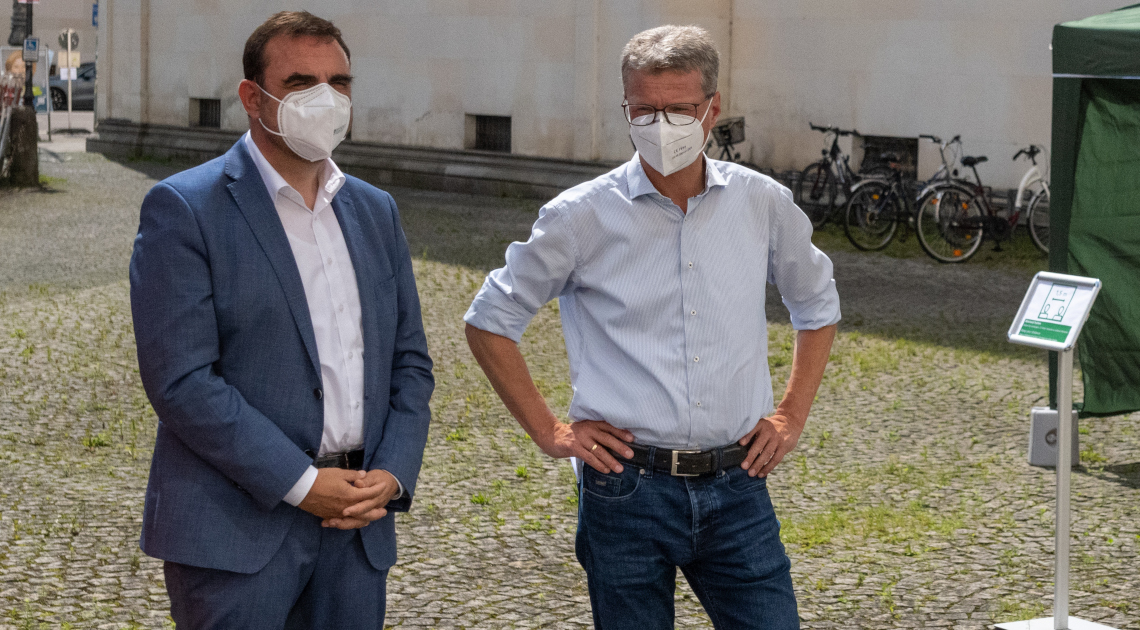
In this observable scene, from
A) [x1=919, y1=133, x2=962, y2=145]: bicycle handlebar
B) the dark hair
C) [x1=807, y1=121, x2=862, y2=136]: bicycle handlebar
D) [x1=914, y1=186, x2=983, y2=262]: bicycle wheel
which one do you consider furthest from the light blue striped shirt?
[x1=807, y1=121, x2=862, y2=136]: bicycle handlebar

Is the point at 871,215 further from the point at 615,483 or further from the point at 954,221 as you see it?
the point at 615,483

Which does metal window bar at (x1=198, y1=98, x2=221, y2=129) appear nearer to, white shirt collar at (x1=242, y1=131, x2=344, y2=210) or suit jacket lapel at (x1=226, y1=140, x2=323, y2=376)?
white shirt collar at (x1=242, y1=131, x2=344, y2=210)

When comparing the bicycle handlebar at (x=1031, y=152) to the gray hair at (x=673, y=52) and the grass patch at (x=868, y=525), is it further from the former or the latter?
the gray hair at (x=673, y=52)

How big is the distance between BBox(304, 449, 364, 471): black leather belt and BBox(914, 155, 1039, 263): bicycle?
11458 millimetres

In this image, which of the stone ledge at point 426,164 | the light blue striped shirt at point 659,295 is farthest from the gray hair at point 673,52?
the stone ledge at point 426,164

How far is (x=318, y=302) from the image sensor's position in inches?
110

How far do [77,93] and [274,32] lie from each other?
3848 cm

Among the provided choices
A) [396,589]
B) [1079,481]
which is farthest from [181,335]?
[1079,481]

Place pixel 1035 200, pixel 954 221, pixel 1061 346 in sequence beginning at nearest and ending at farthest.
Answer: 1. pixel 1061 346
2. pixel 954 221
3. pixel 1035 200

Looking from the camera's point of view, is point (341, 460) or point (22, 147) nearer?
point (341, 460)

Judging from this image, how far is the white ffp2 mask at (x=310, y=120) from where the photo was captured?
9.19ft

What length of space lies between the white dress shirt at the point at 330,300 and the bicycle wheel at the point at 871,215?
39.0 ft

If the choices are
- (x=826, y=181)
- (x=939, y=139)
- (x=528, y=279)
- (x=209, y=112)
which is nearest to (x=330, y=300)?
(x=528, y=279)

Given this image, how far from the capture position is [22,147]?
57.9 ft
